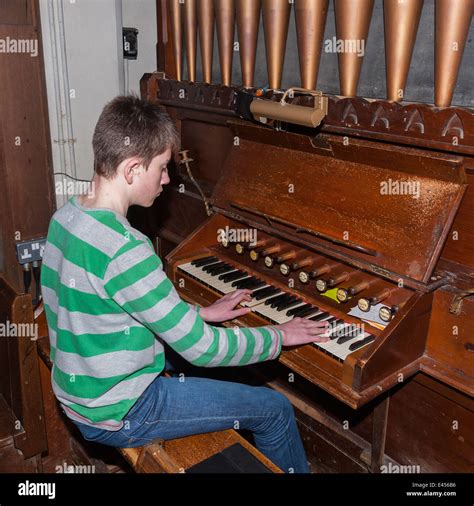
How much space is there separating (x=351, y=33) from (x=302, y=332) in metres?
1.21

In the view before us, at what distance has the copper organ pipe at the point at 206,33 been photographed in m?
2.89

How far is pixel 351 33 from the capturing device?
2205 mm

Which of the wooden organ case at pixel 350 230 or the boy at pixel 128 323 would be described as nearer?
the boy at pixel 128 323

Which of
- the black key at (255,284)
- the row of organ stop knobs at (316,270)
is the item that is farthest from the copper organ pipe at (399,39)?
the black key at (255,284)

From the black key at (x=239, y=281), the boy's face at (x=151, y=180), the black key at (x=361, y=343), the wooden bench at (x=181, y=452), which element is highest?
the boy's face at (x=151, y=180)

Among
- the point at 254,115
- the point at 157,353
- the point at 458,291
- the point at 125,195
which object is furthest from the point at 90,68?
the point at 458,291

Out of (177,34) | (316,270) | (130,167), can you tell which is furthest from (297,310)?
(177,34)

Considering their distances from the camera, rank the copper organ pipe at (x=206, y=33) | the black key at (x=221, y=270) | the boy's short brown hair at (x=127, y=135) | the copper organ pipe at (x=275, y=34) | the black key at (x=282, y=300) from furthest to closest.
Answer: the copper organ pipe at (x=206, y=33) < the black key at (x=221, y=270) < the copper organ pipe at (x=275, y=34) < the black key at (x=282, y=300) < the boy's short brown hair at (x=127, y=135)

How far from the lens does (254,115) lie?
8.39 feet

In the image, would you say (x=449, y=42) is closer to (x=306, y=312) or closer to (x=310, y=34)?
(x=310, y=34)

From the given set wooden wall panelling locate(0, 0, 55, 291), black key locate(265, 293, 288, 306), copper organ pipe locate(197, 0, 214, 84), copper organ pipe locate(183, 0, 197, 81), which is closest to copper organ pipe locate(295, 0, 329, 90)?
copper organ pipe locate(197, 0, 214, 84)

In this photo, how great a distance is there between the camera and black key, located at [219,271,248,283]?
2660 millimetres

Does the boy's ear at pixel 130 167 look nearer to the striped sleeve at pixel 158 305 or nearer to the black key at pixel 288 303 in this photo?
the striped sleeve at pixel 158 305
